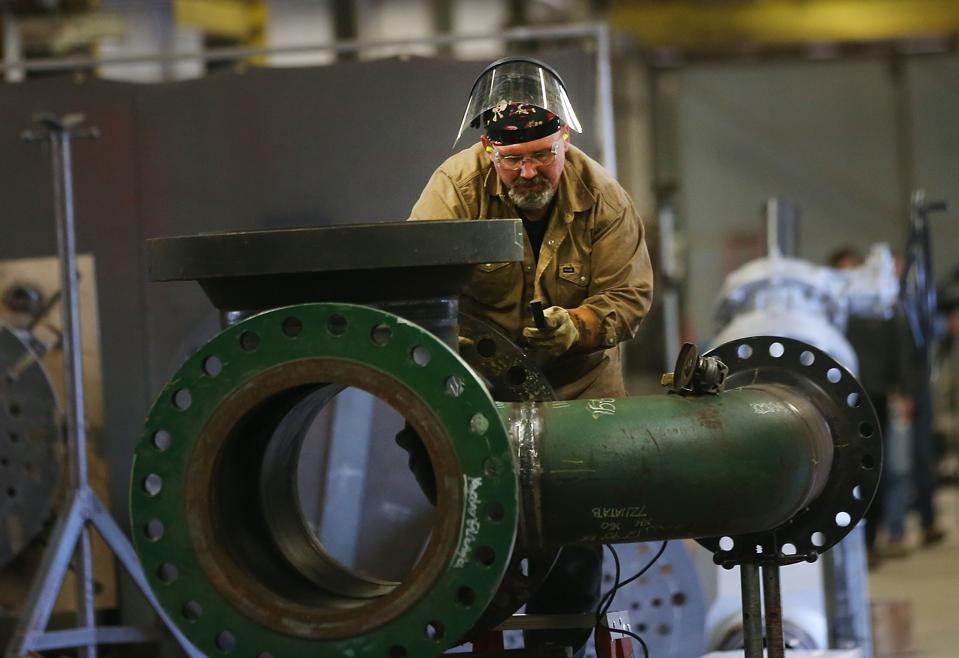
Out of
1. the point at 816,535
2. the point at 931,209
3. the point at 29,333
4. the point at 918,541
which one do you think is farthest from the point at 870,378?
the point at 816,535

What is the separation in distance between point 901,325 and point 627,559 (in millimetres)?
4549

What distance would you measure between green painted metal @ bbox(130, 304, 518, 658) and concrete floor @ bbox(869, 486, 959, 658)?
407cm

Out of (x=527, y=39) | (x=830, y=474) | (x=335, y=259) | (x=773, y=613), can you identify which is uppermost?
(x=527, y=39)

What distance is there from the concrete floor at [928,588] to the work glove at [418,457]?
142 inches

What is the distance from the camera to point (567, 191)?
109 inches

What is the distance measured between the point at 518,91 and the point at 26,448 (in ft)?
8.51

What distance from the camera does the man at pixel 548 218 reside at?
2672 millimetres

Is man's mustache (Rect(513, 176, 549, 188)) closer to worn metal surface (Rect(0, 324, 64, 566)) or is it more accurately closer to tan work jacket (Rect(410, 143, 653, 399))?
tan work jacket (Rect(410, 143, 653, 399))

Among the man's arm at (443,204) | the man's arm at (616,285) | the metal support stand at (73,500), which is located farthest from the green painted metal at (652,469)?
the metal support stand at (73,500)

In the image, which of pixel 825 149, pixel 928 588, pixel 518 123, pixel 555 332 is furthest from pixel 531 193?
pixel 825 149

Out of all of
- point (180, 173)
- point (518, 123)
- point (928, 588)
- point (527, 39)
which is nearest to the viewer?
point (518, 123)

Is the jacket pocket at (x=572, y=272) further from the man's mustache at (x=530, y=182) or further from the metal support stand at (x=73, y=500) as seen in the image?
the metal support stand at (x=73, y=500)

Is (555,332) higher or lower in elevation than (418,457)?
higher

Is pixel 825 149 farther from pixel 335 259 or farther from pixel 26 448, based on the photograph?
pixel 335 259
